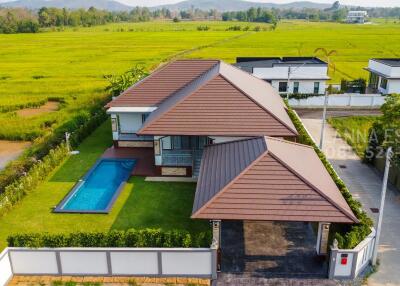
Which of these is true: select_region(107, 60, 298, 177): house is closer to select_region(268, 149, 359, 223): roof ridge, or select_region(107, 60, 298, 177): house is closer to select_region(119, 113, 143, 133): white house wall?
select_region(119, 113, 143, 133): white house wall

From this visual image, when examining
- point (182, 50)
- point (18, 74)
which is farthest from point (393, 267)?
point (182, 50)

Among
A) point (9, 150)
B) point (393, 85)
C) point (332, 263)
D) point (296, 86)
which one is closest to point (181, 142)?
point (332, 263)

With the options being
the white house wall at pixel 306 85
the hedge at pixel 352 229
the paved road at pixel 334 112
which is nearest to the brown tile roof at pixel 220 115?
the hedge at pixel 352 229

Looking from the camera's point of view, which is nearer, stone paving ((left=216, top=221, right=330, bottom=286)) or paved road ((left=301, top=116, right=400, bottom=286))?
stone paving ((left=216, top=221, right=330, bottom=286))

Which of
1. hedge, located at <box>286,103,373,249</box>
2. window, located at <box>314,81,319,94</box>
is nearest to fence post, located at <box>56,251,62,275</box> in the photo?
hedge, located at <box>286,103,373,249</box>

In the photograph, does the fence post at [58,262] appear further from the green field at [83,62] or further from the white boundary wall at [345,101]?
the white boundary wall at [345,101]

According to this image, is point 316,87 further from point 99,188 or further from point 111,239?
point 111,239
